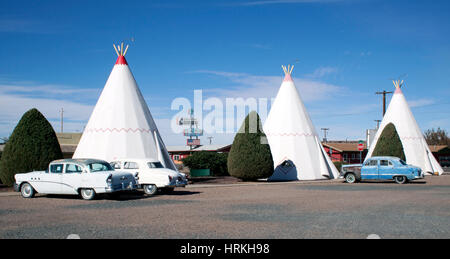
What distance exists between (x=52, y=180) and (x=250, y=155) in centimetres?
1128

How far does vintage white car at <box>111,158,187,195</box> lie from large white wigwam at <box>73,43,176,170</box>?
4411 mm

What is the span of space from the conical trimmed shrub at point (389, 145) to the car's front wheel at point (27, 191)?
70.2ft

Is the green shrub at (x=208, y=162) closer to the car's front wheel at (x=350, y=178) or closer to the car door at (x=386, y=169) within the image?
the car's front wheel at (x=350, y=178)

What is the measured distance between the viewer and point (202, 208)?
10641 mm

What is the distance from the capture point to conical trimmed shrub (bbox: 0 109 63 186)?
54.2ft

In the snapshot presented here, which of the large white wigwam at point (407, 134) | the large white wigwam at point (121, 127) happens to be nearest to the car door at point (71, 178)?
the large white wigwam at point (121, 127)

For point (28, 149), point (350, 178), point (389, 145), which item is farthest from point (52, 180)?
point (389, 145)

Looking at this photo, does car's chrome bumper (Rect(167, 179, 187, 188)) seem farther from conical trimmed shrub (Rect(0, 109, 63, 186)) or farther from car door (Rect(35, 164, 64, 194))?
conical trimmed shrub (Rect(0, 109, 63, 186))

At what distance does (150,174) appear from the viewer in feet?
46.6

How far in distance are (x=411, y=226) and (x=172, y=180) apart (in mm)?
8000

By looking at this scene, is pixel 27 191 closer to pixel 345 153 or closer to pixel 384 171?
pixel 384 171

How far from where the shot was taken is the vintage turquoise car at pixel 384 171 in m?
20.4
